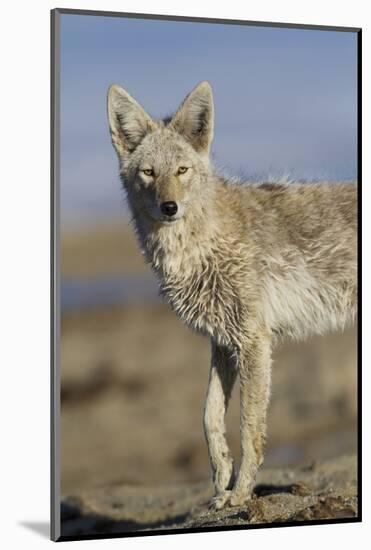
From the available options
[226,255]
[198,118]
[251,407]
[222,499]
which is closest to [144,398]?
[222,499]

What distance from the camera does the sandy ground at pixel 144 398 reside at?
1118 cm

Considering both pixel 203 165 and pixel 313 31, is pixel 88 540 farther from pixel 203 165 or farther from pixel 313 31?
pixel 313 31

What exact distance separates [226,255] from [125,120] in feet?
3.69

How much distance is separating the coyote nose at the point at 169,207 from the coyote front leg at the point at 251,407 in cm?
103

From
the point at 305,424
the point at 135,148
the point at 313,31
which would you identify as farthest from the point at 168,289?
the point at 305,424

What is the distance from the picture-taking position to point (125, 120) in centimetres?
778

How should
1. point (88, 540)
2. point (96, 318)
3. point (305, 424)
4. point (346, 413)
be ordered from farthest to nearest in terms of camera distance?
1. point (96, 318)
2. point (305, 424)
3. point (346, 413)
4. point (88, 540)

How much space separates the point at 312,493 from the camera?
8.59m

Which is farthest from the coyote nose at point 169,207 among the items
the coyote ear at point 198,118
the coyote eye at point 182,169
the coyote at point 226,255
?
the coyote ear at point 198,118

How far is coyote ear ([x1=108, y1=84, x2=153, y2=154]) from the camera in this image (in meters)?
7.73

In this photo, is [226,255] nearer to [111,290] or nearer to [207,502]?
[207,502]

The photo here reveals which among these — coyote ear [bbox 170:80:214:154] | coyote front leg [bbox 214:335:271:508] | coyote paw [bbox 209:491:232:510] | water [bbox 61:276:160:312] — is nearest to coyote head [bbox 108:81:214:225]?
coyote ear [bbox 170:80:214:154]

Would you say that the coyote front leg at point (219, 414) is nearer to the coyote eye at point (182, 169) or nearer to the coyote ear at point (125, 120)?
the coyote eye at point (182, 169)

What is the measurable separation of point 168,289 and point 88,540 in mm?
1725
